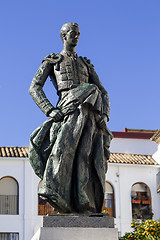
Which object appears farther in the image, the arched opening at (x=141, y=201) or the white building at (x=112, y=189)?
the arched opening at (x=141, y=201)

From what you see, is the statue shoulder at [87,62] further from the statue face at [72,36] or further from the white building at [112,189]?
the white building at [112,189]

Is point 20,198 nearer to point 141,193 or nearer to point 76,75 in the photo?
point 141,193

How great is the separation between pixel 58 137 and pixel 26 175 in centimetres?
2422

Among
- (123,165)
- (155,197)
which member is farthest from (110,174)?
(155,197)

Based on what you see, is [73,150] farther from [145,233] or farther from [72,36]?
[145,233]

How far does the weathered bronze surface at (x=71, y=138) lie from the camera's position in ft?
24.1

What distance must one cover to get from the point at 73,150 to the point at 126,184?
2644 cm

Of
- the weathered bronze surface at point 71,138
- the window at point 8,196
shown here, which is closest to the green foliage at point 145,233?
the weathered bronze surface at point 71,138

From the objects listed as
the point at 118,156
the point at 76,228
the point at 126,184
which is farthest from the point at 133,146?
the point at 76,228

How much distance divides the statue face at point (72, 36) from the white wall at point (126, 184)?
25.0 metres

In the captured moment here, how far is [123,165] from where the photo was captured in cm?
3316

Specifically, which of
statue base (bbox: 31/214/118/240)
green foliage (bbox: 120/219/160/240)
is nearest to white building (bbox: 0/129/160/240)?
green foliage (bbox: 120/219/160/240)

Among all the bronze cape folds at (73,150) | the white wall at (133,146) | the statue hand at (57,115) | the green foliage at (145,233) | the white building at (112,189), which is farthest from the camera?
the white wall at (133,146)

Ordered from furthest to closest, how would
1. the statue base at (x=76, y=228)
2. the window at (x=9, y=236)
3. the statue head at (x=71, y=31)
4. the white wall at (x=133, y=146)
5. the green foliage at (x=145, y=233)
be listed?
1. the white wall at (x=133, y=146)
2. the window at (x=9, y=236)
3. the green foliage at (x=145, y=233)
4. the statue head at (x=71, y=31)
5. the statue base at (x=76, y=228)
